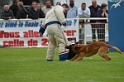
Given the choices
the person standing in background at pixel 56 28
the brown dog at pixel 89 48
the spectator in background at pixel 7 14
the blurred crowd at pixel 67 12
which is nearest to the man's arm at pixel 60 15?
the person standing in background at pixel 56 28

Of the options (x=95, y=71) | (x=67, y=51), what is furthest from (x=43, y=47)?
(x=95, y=71)

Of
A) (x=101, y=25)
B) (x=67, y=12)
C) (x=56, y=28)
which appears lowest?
(x=101, y=25)

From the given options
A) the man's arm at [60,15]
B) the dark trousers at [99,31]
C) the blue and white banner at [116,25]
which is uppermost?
the man's arm at [60,15]

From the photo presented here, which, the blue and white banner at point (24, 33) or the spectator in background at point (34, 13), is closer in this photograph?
the blue and white banner at point (24, 33)

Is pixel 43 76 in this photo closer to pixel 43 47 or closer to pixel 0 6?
pixel 43 47

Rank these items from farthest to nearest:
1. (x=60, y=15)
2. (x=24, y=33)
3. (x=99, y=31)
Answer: (x=24, y=33) → (x=99, y=31) → (x=60, y=15)

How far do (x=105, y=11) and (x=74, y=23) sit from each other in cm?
183

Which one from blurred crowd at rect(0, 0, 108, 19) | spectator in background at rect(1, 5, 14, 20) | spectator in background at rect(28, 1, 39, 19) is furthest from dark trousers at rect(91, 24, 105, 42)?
spectator in background at rect(1, 5, 14, 20)

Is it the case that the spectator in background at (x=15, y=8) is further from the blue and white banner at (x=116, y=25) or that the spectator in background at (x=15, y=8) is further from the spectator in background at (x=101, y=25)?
the blue and white banner at (x=116, y=25)

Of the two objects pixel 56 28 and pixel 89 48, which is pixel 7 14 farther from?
pixel 89 48

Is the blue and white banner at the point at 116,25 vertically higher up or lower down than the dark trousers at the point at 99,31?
higher up

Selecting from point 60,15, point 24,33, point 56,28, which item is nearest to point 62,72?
point 60,15

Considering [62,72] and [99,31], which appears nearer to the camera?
[62,72]

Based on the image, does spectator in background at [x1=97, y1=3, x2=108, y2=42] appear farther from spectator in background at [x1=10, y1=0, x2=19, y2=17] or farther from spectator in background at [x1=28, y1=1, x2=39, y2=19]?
spectator in background at [x1=10, y1=0, x2=19, y2=17]
